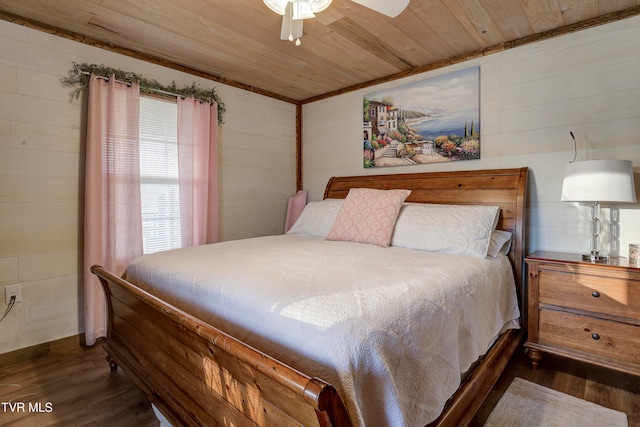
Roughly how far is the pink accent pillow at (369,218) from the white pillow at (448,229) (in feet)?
0.30

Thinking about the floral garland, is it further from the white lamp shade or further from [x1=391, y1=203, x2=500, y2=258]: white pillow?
the white lamp shade

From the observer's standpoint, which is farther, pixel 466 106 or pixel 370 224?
Answer: pixel 466 106

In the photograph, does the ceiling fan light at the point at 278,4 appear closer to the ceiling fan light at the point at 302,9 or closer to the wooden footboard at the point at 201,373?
the ceiling fan light at the point at 302,9

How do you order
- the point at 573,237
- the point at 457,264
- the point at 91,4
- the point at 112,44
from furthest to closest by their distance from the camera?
the point at 112,44, the point at 573,237, the point at 91,4, the point at 457,264

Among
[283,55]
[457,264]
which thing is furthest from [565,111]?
[283,55]

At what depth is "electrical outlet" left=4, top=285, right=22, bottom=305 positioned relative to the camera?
220 cm

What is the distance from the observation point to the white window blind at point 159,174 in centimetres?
281

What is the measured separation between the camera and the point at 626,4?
205 cm

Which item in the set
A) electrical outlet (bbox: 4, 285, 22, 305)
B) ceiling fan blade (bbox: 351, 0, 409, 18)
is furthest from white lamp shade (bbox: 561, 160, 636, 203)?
Result: electrical outlet (bbox: 4, 285, 22, 305)

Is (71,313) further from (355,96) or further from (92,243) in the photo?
(355,96)

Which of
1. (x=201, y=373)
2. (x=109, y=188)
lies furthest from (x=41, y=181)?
(x=201, y=373)

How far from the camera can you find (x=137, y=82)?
2695 mm

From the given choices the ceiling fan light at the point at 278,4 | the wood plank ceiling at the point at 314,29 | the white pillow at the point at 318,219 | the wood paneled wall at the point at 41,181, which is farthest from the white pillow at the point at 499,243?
the wood paneled wall at the point at 41,181

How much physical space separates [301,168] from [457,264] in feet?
8.76
